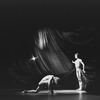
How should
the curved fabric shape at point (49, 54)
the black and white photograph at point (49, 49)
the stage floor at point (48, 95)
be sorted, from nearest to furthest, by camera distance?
the stage floor at point (48, 95) → the black and white photograph at point (49, 49) → the curved fabric shape at point (49, 54)

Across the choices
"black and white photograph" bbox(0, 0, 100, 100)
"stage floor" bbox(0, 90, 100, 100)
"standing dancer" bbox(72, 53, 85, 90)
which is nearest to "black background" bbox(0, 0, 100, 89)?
"black and white photograph" bbox(0, 0, 100, 100)

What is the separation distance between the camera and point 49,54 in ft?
27.5

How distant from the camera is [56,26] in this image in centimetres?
827

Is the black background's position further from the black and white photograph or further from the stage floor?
the stage floor

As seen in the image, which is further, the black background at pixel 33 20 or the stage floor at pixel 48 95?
the black background at pixel 33 20

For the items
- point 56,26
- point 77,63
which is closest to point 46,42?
point 56,26

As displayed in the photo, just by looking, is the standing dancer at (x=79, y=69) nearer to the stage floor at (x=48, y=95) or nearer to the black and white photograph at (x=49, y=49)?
the black and white photograph at (x=49, y=49)

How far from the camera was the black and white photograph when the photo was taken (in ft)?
26.6

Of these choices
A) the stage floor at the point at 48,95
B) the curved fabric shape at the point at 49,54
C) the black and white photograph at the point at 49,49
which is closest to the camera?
the stage floor at the point at 48,95

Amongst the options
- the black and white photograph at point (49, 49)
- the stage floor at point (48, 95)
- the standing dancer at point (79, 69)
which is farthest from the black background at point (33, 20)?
the stage floor at point (48, 95)

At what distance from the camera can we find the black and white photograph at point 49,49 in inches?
319

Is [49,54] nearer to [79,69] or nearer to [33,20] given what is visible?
[79,69]

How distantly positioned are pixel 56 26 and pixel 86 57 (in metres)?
1.25

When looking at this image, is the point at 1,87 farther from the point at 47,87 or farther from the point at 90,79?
the point at 90,79
